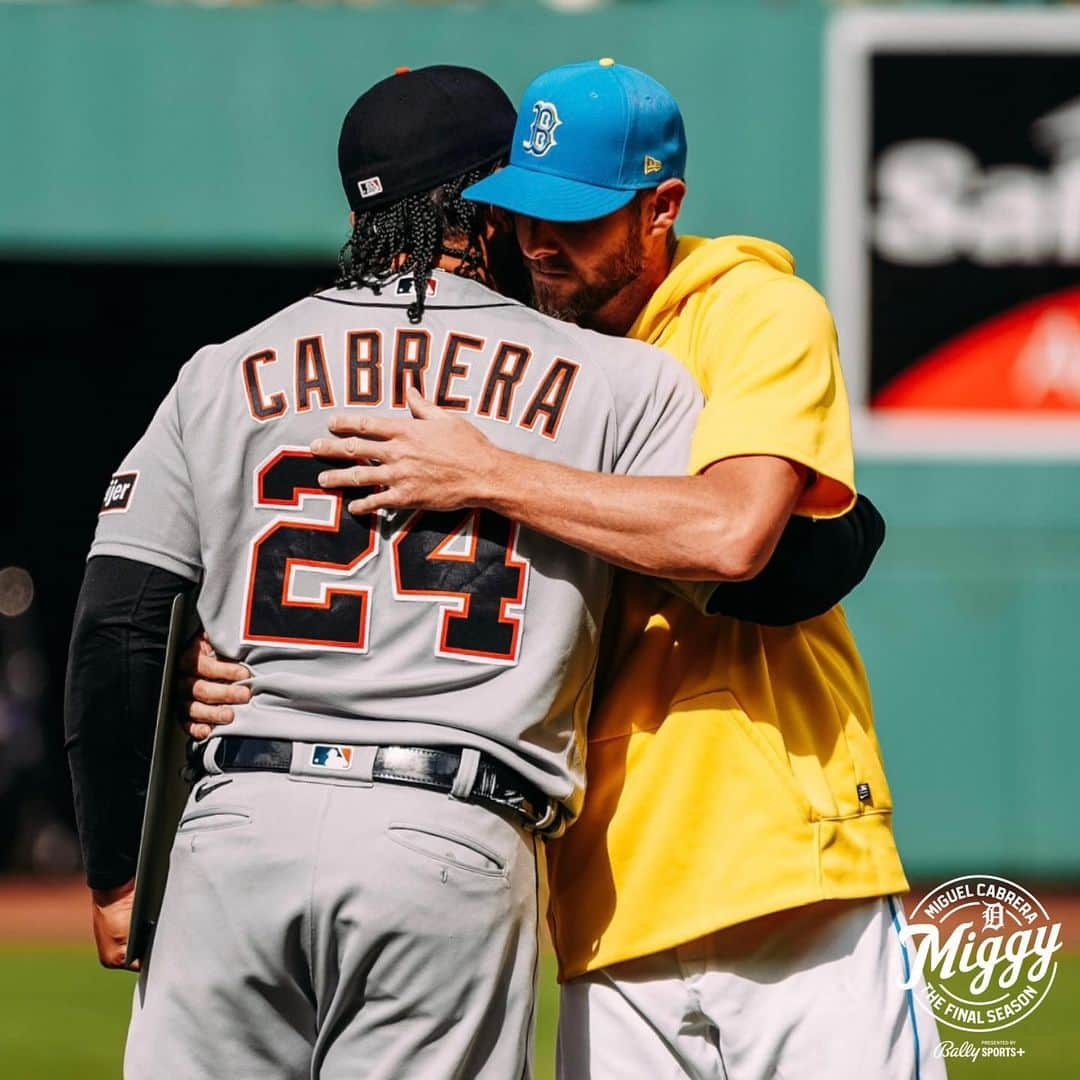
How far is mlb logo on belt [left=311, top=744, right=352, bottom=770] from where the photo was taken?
2.36 meters

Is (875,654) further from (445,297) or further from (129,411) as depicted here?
(445,297)

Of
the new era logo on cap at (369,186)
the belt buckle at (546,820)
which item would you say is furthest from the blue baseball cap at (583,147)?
the belt buckle at (546,820)

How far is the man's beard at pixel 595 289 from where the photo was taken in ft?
9.07

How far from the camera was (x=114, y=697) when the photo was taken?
2.54 metres

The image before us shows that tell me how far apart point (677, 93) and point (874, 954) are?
23.5 feet

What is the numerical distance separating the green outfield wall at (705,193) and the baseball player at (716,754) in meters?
6.56

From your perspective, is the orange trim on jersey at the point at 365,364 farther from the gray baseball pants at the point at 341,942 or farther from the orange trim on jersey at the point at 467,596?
the gray baseball pants at the point at 341,942

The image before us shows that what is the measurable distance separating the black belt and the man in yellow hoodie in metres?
0.24

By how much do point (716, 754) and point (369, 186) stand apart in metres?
1.00

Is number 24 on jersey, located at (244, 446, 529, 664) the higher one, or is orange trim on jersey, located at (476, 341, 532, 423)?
A: orange trim on jersey, located at (476, 341, 532, 423)

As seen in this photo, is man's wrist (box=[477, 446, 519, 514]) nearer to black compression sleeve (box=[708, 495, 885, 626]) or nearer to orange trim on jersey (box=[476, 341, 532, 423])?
orange trim on jersey (box=[476, 341, 532, 423])

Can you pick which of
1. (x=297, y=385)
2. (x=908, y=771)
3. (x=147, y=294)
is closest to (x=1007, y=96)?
(x=908, y=771)

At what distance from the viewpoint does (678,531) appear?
7.95 feet

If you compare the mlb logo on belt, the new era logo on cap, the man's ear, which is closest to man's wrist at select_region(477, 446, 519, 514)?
the mlb logo on belt
